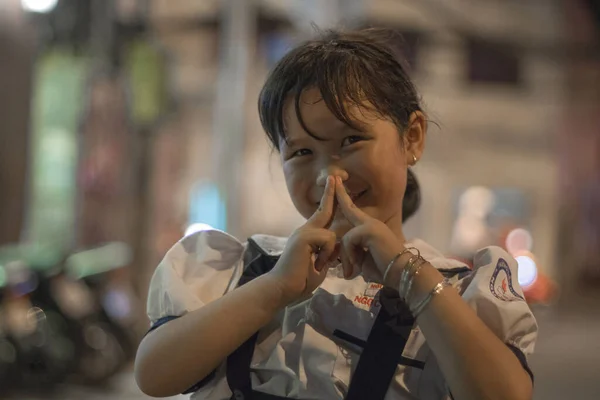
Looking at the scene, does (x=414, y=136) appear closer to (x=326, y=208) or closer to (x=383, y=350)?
(x=326, y=208)

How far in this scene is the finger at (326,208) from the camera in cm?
96

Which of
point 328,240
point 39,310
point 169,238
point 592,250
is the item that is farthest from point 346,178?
point 592,250

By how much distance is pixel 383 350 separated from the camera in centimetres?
96

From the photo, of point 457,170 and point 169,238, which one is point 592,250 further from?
point 169,238

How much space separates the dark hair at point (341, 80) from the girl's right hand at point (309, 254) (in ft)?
A: 0.39

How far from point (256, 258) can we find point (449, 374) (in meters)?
0.38

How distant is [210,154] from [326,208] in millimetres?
7008

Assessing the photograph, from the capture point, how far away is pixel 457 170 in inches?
315

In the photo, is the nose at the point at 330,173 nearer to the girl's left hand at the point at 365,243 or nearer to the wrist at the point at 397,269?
the girl's left hand at the point at 365,243

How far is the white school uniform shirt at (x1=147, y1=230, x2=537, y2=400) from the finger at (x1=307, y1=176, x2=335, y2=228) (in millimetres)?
141

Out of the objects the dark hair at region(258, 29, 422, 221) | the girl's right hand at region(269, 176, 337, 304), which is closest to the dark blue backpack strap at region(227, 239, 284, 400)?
the girl's right hand at region(269, 176, 337, 304)

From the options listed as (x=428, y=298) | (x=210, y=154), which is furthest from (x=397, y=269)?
(x=210, y=154)

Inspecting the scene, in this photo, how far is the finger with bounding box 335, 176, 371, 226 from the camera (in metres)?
0.95

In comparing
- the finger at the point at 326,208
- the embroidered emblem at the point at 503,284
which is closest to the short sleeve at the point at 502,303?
the embroidered emblem at the point at 503,284
